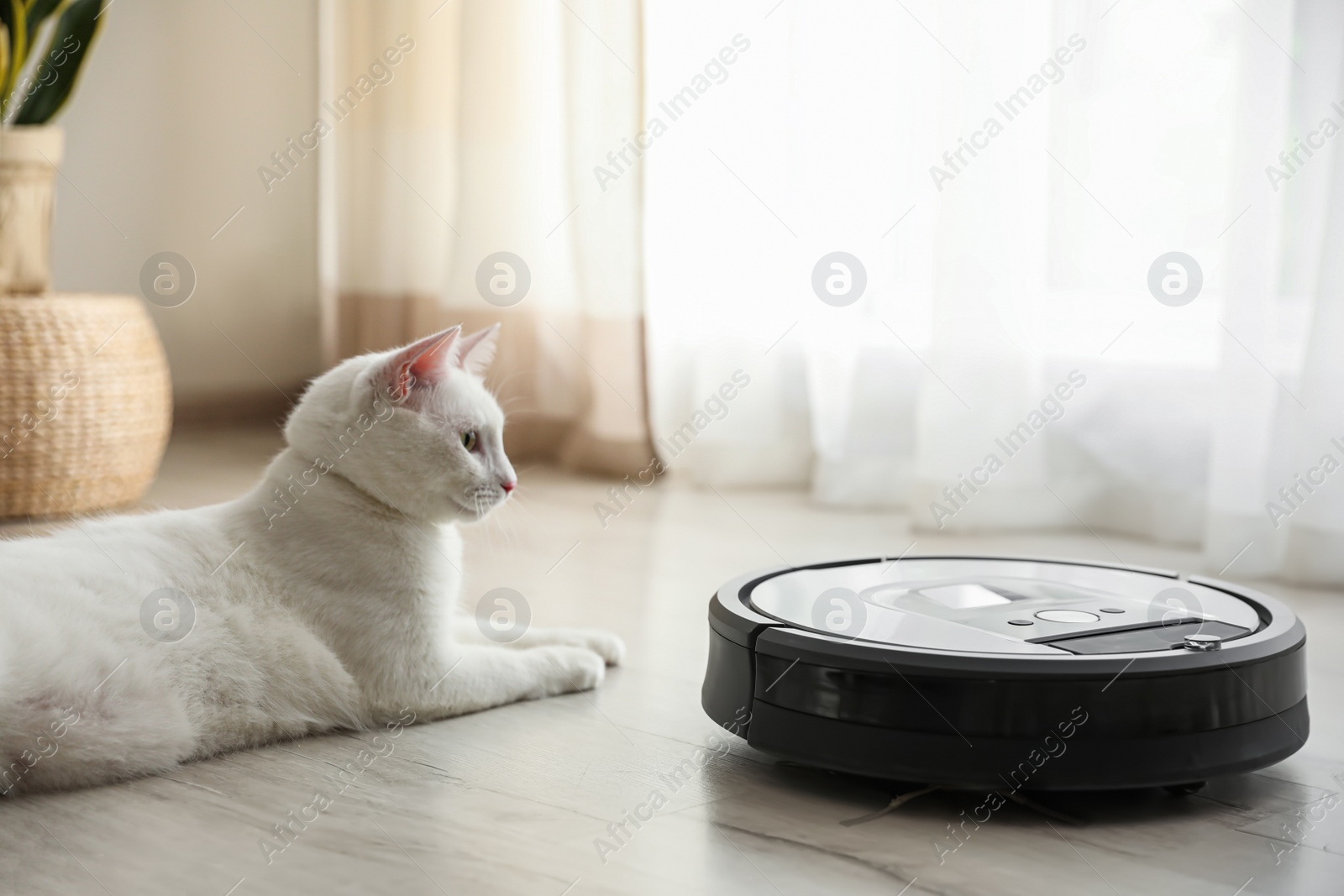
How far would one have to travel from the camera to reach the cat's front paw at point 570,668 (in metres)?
1.40

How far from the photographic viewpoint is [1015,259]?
2.27 metres

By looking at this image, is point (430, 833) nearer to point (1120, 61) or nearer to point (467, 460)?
point (467, 460)

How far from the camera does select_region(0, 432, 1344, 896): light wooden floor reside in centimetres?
95

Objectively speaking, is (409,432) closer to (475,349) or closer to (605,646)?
(475,349)

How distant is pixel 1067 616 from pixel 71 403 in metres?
1.87

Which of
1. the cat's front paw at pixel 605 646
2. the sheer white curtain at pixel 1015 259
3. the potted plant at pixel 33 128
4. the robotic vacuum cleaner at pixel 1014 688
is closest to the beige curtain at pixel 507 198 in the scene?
the sheer white curtain at pixel 1015 259

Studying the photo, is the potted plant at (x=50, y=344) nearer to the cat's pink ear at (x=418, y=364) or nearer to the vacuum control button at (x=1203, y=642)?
the cat's pink ear at (x=418, y=364)

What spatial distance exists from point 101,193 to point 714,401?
1901 millimetres

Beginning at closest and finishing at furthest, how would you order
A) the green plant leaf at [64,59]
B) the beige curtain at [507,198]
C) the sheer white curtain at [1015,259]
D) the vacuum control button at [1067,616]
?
the vacuum control button at [1067,616] → the sheer white curtain at [1015,259] → the green plant leaf at [64,59] → the beige curtain at [507,198]

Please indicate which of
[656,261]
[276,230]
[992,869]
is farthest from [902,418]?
[276,230]

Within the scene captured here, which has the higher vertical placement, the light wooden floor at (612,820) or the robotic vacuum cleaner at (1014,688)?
the robotic vacuum cleaner at (1014,688)

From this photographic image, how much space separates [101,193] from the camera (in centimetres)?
343

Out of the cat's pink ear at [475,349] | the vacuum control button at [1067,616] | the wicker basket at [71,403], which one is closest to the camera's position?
the vacuum control button at [1067,616]

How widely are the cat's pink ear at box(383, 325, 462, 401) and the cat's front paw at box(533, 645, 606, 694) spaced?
337mm
